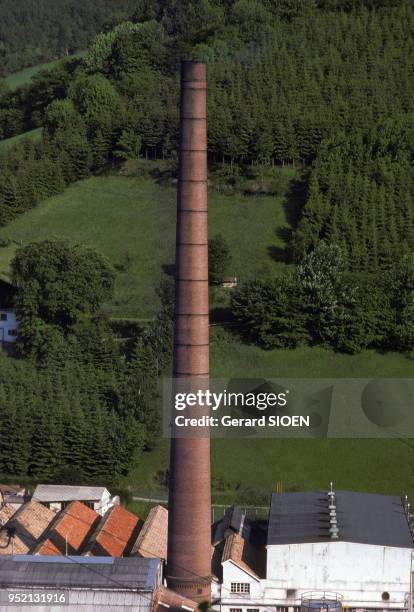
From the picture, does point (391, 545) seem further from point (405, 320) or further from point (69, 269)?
point (69, 269)

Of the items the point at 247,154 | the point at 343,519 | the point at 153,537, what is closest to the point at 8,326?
the point at 247,154

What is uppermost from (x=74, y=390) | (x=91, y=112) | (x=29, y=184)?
(x=91, y=112)

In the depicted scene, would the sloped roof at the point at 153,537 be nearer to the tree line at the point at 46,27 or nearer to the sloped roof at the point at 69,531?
the sloped roof at the point at 69,531

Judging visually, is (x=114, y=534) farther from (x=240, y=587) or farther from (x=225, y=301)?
(x=225, y=301)

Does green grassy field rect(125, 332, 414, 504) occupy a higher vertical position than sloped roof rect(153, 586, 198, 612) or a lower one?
higher

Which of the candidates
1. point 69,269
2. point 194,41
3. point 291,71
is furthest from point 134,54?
point 69,269

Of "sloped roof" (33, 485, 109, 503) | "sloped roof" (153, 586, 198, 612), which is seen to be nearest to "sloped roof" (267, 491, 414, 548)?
"sloped roof" (153, 586, 198, 612)

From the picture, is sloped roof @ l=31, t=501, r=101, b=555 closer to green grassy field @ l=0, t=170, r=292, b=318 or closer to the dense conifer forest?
the dense conifer forest
